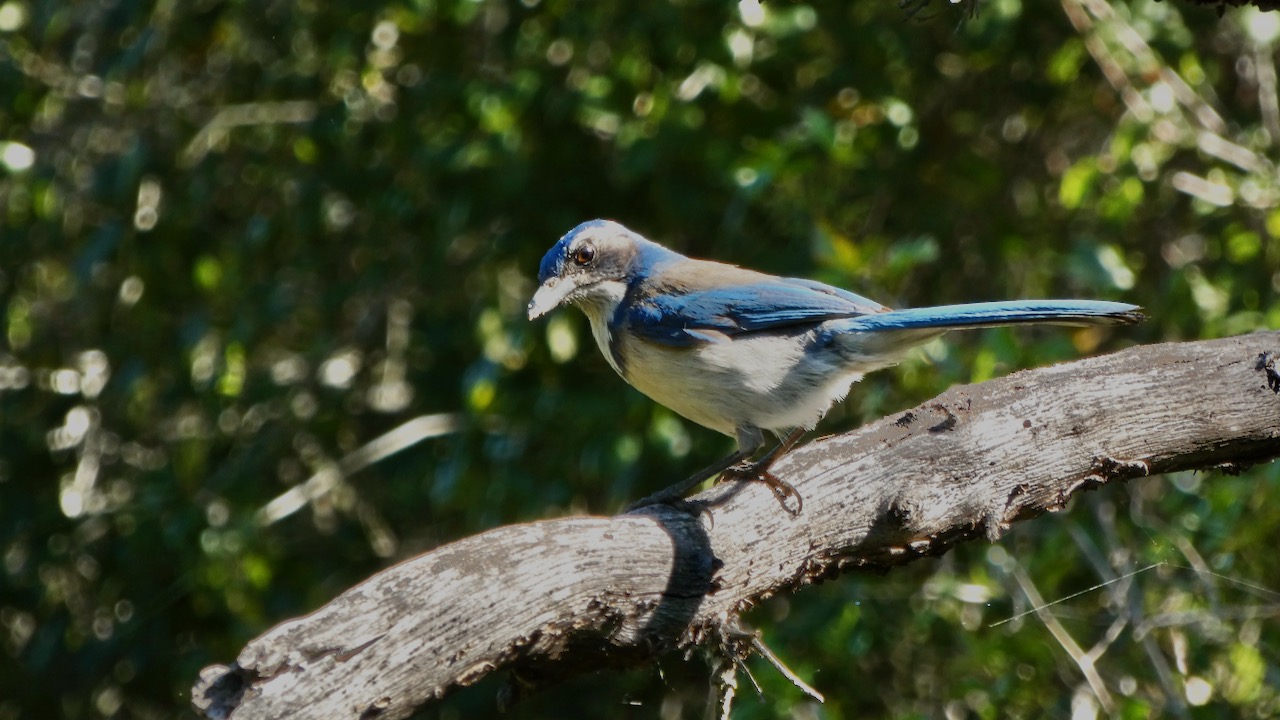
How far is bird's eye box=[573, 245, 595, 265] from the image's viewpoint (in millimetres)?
4707

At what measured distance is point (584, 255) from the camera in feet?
15.5

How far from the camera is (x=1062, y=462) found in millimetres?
3648

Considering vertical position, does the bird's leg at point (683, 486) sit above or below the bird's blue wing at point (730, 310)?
below

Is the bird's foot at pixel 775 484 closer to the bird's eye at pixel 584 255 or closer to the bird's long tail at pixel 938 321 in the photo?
the bird's long tail at pixel 938 321

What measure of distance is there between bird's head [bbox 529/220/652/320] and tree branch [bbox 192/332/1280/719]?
1.23 m

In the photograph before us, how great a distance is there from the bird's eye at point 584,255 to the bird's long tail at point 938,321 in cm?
83

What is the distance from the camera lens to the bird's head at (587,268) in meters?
4.70

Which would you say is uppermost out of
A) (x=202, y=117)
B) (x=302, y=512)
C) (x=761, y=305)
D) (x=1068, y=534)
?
(x=761, y=305)

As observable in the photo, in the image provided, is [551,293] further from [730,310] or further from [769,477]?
[769,477]

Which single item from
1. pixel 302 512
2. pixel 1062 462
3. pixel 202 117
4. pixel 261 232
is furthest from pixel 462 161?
pixel 1062 462

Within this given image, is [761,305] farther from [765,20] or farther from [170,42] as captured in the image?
[170,42]

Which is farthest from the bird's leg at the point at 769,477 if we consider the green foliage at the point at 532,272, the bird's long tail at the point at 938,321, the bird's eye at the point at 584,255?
the green foliage at the point at 532,272

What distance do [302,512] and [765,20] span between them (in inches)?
128

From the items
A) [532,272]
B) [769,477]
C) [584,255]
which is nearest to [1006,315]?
[769,477]
